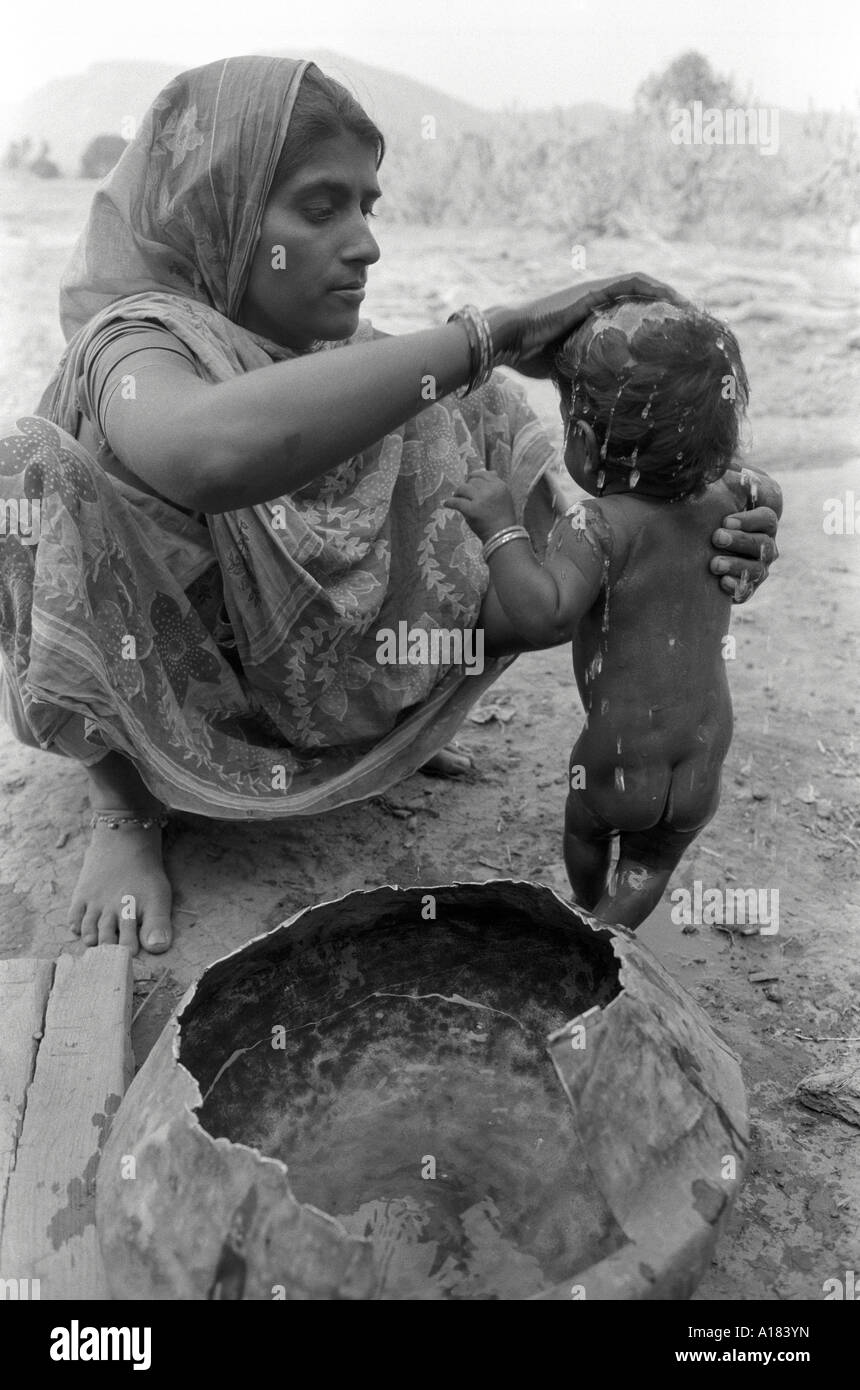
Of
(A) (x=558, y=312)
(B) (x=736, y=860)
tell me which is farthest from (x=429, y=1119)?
(A) (x=558, y=312)

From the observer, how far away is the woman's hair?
7.16ft

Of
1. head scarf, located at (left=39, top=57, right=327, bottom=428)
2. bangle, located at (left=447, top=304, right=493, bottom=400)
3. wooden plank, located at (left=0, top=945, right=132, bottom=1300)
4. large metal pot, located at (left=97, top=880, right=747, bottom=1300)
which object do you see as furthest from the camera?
head scarf, located at (left=39, top=57, right=327, bottom=428)

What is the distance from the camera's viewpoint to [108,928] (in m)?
2.51

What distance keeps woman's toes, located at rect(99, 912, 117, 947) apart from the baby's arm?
112cm

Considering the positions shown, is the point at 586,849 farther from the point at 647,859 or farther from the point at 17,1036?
the point at 17,1036

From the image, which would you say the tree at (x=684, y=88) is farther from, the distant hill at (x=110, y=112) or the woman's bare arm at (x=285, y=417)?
the woman's bare arm at (x=285, y=417)

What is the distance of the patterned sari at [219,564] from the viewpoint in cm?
218

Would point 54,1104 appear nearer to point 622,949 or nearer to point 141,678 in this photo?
point 141,678

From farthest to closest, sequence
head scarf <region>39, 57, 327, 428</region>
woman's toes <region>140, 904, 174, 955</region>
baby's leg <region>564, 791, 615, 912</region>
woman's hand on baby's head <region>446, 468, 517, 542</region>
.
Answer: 1. woman's toes <region>140, 904, 174, 955</region>
2. baby's leg <region>564, 791, 615, 912</region>
3. head scarf <region>39, 57, 327, 428</region>
4. woman's hand on baby's head <region>446, 468, 517, 542</region>

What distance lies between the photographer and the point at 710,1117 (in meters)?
1.64

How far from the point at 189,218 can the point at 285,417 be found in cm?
74

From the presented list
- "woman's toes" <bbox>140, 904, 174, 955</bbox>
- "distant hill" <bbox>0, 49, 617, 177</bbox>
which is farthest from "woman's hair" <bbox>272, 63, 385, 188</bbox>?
"distant hill" <bbox>0, 49, 617, 177</bbox>

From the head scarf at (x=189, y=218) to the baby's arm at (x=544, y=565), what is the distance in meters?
0.53

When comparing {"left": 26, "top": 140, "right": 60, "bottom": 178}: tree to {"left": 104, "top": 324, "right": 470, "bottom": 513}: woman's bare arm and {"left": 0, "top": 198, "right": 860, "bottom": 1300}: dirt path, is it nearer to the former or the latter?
{"left": 0, "top": 198, "right": 860, "bottom": 1300}: dirt path
